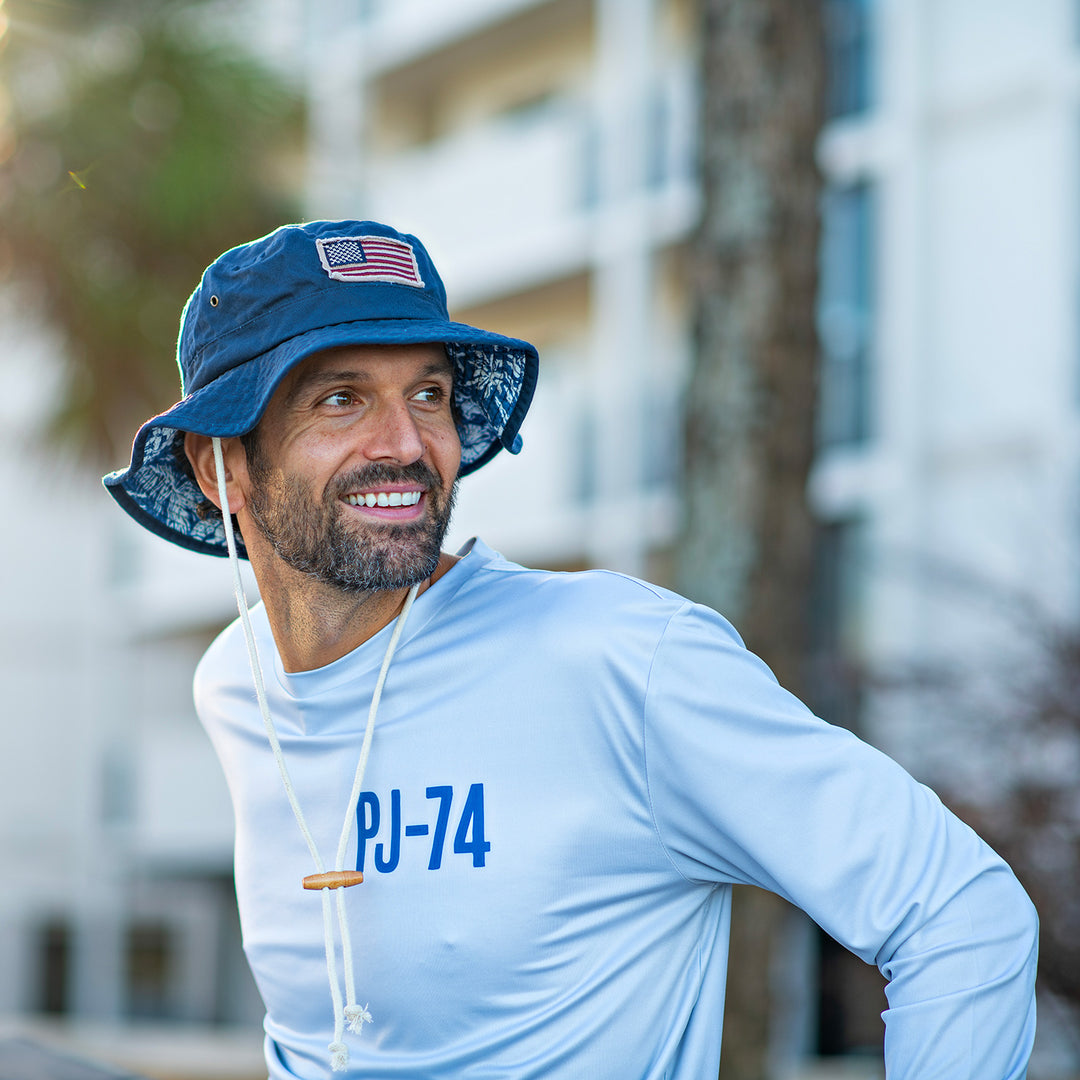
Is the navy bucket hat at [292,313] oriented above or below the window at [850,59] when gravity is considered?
below

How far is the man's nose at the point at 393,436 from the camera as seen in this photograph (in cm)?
217

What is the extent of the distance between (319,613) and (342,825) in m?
0.31

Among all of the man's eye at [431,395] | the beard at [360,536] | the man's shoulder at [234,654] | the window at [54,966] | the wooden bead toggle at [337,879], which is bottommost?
the window at [54,966]

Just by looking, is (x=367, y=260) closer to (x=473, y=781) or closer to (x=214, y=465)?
(x=214, y=465)

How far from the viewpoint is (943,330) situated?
12922 millimetres

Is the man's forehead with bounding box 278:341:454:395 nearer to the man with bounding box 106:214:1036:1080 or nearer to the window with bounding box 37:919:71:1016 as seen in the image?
the man with bounding box 106:214:1036:1080

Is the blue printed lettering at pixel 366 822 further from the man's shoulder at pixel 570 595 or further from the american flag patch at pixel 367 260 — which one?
the american flag patch at pixel 367 260

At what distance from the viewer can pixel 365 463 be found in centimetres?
219

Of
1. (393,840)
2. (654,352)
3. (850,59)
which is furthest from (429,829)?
(654,352)

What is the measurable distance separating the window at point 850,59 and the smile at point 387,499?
12.4 meters

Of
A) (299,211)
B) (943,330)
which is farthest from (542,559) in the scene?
(299,211)

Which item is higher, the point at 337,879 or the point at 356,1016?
the point at 337,879

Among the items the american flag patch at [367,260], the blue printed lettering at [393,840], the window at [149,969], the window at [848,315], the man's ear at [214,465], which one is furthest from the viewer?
the window at [149,969]

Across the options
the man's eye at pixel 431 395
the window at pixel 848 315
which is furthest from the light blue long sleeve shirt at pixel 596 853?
the window at pixel 848 315
